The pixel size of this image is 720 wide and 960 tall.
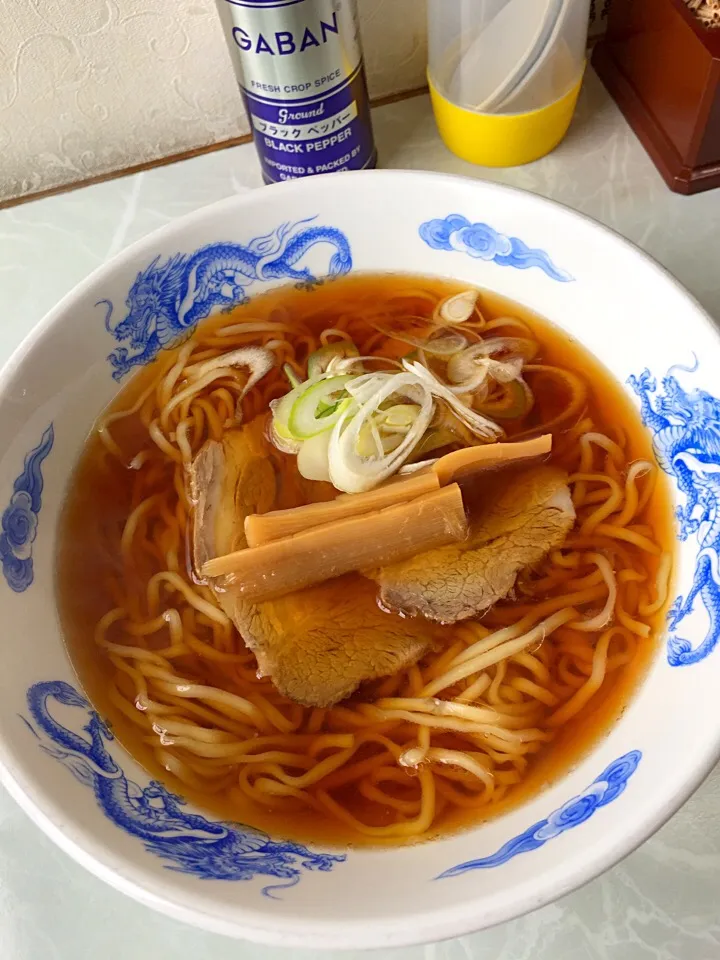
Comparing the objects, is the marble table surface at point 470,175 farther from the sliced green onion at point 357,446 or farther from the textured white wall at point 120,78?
the sliced green onion at point 357,446

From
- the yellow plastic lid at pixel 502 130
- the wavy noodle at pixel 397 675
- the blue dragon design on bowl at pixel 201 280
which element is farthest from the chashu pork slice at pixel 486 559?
the yellow plastic lid at pixel 502 130

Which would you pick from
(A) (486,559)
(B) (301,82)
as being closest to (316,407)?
(A) (486,559)

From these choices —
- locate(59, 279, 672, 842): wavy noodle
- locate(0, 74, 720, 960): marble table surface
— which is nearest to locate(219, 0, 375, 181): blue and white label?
locate(0, 74, 720, 960): marble table surface

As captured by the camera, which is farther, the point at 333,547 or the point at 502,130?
the point at 502,130

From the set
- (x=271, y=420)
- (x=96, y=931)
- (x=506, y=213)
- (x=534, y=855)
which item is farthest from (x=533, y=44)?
(x=96, y=931)

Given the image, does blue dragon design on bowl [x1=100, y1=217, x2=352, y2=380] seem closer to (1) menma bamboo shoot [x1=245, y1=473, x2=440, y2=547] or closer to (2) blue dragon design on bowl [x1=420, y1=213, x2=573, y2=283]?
(2) blue dragon design on bowl [x1=420, y1=213, x2=573, y2=283]

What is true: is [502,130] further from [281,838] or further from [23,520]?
[281,838]
